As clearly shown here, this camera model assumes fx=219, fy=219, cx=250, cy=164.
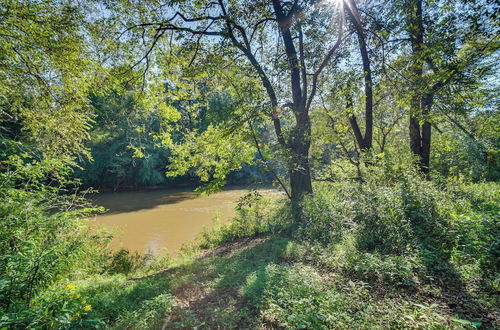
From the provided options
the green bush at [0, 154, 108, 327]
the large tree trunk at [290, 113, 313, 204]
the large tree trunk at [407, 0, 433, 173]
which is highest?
the large tree trunk at [407, 0, 433, 173]

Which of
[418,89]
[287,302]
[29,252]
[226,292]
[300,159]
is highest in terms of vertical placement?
[418,89]

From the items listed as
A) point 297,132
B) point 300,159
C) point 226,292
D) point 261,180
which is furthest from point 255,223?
point 226,292

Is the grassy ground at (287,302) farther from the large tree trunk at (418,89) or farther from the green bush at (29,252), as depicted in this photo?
the large tree trunk at (418,89)

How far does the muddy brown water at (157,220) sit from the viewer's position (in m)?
8.45

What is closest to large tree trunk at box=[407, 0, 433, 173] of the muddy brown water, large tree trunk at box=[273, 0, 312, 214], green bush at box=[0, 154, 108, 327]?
large tree trunk at box=[273, 0, 312, 214]

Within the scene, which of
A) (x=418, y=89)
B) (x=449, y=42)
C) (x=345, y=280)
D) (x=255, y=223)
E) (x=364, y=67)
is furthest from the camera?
(x=255, y=223)

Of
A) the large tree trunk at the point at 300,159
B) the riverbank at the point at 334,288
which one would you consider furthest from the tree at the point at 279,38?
the riverbank at the point at 334,288

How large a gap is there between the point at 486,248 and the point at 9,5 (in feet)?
27.0

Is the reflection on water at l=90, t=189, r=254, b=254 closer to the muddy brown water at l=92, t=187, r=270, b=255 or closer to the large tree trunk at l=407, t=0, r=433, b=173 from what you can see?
the muddy brown water at l=92, t=187, r=270, b=255

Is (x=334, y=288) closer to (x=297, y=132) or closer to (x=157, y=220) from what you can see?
Answer: (x=297, y=132)

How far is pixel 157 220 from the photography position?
39.0 feet

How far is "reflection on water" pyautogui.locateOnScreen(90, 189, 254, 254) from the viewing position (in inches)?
338

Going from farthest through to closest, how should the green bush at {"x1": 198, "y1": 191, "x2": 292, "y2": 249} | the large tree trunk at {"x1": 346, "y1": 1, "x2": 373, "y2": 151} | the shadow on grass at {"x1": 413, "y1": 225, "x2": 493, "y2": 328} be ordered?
the green bush at {"x1": 198, "y1": 191, "x2": 292, "y2": 249}, the large tree trunk at {"x1": 346, "y1": 1, "x2": 373, "y2": 151}, the shadow on grass at {"x1": 413, "y1": 225, "x2": 493, "y2": 328}

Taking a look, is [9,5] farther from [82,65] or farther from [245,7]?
[245,7]
